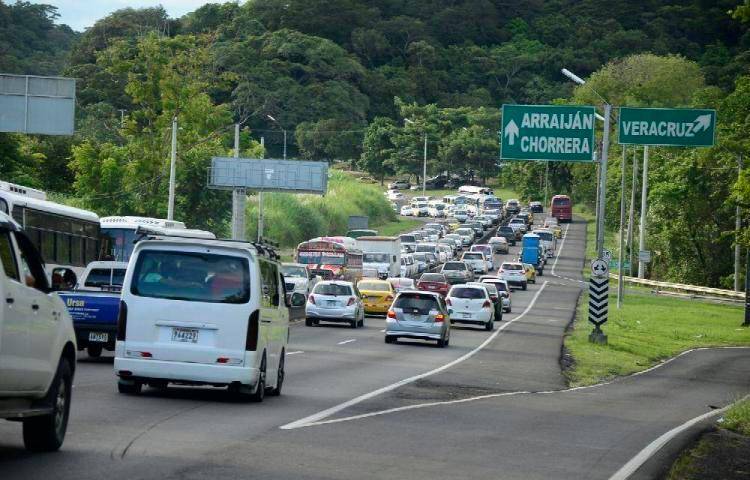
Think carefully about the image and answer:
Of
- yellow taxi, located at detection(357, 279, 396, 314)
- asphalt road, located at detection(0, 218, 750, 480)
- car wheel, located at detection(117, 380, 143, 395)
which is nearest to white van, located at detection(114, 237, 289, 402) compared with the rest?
car wheel, located at detection(117, 380, 143, 395)

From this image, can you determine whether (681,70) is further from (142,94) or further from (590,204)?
(142,94)

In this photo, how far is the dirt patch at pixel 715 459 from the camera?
564 inches

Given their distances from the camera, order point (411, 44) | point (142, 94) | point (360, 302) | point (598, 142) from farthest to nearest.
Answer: point (411, 44)
point (598, 142)
point (142, 94)
point (360, 302)

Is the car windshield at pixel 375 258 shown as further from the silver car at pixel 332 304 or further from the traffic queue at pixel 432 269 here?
the silver car at pixel 332 304

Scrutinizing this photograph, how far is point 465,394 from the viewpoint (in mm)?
23438

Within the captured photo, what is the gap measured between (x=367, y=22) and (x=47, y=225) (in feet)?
517

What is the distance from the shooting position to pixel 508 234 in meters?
118

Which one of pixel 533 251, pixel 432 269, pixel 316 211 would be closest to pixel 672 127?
pixel 432 269

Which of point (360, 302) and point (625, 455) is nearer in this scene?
point (625, 455)

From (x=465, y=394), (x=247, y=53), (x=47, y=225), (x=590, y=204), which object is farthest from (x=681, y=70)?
(x=465, y=394)

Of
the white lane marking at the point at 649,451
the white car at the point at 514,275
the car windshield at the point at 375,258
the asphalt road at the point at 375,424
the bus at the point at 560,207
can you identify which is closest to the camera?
the asphalt road at the point at 375,424

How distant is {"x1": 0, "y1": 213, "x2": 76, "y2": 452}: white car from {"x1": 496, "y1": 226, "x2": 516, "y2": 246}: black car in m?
105

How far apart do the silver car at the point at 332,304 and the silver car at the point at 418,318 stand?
6.98 metres

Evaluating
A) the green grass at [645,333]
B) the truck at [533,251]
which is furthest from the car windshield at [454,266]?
the truck at [533,251]
